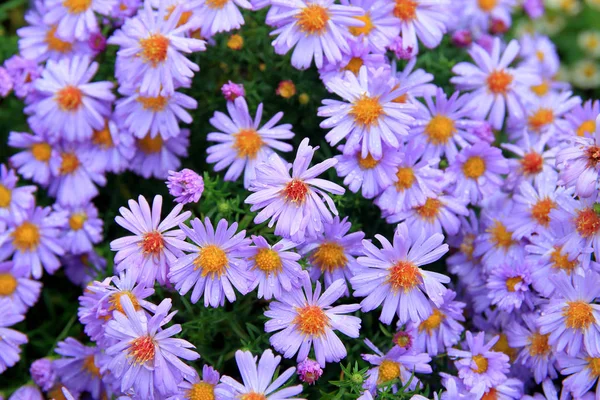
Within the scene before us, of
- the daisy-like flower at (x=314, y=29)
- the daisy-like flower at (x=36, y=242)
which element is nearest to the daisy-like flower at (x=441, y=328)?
the daisy-like flower at (x=314, y=29)

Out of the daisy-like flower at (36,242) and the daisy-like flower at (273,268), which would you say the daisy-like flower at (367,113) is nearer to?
the daisy-like flower at (273,268)

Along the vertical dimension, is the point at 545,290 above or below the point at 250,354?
above

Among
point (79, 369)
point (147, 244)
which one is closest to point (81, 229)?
point (79, 369)

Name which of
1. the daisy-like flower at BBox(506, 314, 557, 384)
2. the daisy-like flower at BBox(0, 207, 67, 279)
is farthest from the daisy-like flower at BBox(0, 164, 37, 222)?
the daisy-like flower at BBox(506, 314, 557, 384)

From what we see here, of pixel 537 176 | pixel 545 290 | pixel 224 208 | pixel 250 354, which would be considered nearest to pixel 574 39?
pixel 537 176

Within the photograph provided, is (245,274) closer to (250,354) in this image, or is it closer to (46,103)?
(250,354)

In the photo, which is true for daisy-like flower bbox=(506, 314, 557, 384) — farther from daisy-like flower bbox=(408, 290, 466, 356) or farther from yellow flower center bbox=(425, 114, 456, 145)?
yellow flower center bbox=(425, 114, 456, 145)
